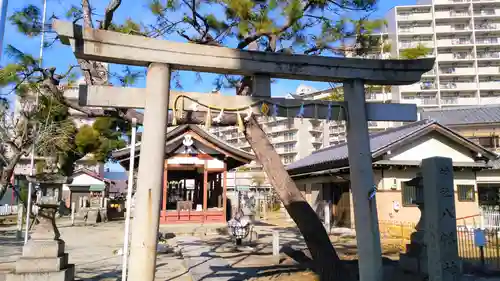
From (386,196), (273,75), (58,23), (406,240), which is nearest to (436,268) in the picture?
(273,75)

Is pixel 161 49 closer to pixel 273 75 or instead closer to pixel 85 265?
pixel 273 75

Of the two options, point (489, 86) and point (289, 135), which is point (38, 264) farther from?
point (289, 135)

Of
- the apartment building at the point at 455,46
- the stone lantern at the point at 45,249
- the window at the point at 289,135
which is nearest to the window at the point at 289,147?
the window at the point at 289,135

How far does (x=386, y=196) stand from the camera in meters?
17.1

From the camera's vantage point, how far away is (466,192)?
18.1 m

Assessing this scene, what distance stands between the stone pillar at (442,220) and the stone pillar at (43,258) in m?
7.16

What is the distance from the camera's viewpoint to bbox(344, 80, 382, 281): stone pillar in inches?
225

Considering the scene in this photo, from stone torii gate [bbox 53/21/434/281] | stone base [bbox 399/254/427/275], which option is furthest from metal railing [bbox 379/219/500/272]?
stone torii gate [bbox 53/21/434/281]

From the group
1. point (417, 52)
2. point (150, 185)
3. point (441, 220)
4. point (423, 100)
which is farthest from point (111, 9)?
point (423, 100)

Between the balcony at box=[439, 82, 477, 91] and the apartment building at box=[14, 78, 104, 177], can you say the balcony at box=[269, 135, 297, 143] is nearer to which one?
the balcony at box=[439, 82, 477, 91]

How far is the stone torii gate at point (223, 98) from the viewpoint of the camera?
4793mm

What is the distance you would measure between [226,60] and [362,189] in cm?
275

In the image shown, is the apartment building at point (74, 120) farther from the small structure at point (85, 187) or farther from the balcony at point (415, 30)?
the balcony at point (415, 30)

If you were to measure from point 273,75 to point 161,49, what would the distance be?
171cm
